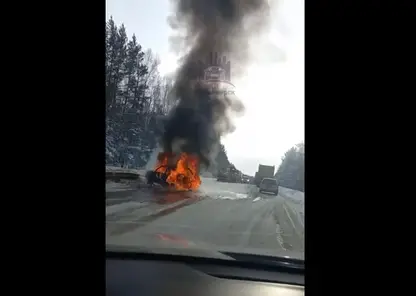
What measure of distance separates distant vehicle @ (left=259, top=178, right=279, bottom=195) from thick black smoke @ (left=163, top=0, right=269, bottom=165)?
1.08 ft

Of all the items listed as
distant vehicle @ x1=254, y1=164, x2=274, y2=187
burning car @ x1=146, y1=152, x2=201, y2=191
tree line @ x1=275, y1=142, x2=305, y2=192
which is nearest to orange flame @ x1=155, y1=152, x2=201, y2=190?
burning car @ x1=146, y1=152, x2=201, y2=191

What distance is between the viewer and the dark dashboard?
178 centimetres

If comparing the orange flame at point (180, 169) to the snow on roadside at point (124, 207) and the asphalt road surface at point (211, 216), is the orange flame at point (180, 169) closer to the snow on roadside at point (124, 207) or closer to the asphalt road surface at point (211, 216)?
the asphalt road surface at point (211, 216)

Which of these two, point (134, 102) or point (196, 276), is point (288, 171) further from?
point (134, 102)

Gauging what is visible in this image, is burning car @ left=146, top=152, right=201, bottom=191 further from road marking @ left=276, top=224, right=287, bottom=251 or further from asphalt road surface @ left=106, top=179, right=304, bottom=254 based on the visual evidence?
road marking @ left=276, top=224, right=287, bottom=251

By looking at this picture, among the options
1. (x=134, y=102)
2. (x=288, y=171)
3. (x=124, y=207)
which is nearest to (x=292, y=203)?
(x=288, y=171)

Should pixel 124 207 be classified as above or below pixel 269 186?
below

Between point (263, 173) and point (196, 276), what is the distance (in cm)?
61

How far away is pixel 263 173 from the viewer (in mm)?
2273

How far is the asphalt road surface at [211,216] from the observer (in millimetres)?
2184
